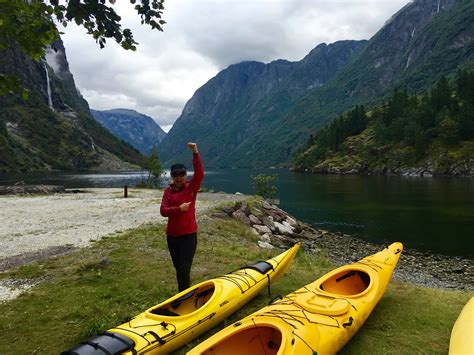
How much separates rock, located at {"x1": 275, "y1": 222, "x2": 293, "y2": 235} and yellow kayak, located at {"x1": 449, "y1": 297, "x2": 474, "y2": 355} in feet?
64.2

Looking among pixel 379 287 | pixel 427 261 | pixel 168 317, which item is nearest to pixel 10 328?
pixel 168 317

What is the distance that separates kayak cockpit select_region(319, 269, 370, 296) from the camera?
32.5ft

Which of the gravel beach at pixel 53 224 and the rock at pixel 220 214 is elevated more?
the rock at pixel 220 214

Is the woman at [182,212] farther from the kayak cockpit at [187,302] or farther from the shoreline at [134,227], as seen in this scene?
the shoreline at [134,227]

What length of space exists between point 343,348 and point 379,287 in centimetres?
236

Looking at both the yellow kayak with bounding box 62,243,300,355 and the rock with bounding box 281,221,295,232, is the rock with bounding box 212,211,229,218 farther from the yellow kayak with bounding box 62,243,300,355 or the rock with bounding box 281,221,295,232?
the yellow kayak with bounding box 62,243,300,355

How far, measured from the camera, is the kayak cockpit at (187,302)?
7673 mm

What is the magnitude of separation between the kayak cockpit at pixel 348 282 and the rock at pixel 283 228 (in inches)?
666

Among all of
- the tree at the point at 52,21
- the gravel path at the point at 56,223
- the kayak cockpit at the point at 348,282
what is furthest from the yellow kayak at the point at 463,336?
the gravel path at the point at 56,223

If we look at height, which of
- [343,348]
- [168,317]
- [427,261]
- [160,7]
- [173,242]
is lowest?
[427,261]

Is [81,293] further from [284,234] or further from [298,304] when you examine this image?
[284,234]

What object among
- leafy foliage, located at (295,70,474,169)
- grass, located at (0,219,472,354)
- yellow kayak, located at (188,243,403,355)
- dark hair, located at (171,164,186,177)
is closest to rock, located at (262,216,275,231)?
grass, located at (0,219,472,354)

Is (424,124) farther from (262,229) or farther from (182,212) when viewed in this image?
(182,212)

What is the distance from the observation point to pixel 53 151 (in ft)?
595
